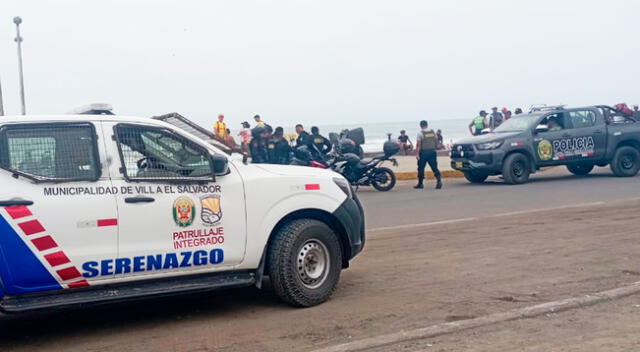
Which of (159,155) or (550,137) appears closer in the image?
(159,155)

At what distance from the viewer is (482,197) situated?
673 inches

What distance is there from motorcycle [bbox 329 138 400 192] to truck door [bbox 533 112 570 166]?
11.6 ft

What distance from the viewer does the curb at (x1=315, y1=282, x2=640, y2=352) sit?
604 centimetres

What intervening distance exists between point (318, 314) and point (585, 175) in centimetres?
1713

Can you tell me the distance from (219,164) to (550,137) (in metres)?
14.9

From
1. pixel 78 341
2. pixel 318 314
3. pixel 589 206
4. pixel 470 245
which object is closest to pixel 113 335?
pixel 78 341

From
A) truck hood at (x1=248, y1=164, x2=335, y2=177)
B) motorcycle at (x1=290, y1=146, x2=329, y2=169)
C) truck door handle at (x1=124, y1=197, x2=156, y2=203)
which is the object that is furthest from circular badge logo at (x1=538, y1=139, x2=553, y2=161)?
truck door handle at (x1=124, y1=197, x2=156, y2=203)

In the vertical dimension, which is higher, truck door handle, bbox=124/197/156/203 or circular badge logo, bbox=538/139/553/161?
truck door handle, bbox=124/197/156/203

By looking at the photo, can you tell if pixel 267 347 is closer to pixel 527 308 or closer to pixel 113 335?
pixel 113 335

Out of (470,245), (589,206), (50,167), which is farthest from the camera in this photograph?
(589,206)

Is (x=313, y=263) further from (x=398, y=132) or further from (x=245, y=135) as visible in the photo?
(x=398, y=132)

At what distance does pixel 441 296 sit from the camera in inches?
297

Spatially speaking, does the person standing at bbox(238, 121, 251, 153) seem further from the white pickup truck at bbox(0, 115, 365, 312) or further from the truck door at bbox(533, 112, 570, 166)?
the white pickup truck at bbox(0, 115, 365, 312)

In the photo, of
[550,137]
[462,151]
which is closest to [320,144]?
[462,151]
